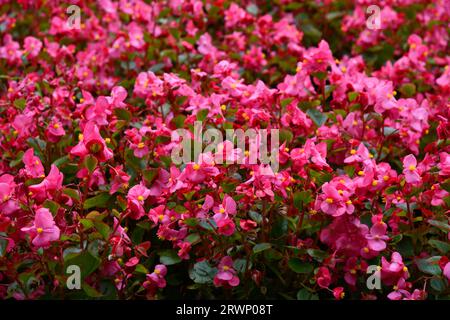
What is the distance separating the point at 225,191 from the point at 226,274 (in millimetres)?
157

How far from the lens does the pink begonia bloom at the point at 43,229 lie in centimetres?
115

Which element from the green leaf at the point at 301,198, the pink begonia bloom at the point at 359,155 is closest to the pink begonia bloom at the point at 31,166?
the green leaf at the point at 301,198

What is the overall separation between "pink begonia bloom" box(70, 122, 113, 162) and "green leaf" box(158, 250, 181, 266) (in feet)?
0.78

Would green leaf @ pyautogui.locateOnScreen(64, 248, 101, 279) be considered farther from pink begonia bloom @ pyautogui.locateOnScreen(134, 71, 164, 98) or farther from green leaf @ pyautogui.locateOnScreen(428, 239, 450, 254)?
green leaf @ pyautogui.locateOnScreen(428, 239, 450, 254)

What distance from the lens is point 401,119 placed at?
1636 mm

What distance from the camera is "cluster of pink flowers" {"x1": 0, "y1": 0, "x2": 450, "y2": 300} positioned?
126cm

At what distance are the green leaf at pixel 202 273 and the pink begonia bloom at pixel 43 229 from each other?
0.29 metres

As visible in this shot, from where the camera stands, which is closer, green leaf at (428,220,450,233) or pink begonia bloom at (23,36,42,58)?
green leaf at (428,220,450,233)

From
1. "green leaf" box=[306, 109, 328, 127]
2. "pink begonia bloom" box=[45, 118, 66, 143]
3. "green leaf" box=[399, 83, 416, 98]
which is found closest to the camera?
"pink begonia bloom" box=[45, 118, 66, 143]

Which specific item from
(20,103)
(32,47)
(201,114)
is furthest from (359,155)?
(32,47)

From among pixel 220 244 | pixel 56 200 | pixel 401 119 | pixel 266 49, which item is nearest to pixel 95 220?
pixel 56 200

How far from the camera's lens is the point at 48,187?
1246mm

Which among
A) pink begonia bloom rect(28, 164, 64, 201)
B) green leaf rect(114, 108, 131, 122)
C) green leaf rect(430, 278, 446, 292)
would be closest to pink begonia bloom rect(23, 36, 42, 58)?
green leaf rect(114, 108, 131, 122)

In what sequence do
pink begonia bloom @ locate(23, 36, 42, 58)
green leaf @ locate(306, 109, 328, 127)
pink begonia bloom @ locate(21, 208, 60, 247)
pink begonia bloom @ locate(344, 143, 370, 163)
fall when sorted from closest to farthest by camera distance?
1. pink begonia bloom @ locate(21, 208, 60, 247)
2. pink begonia bloom @ locate(344, 143, 370, 163)
3. green leaf @ locate(306, 109, 328, 127)
4. pink begonia bloom @ locate(23, 36, 42, 58)
